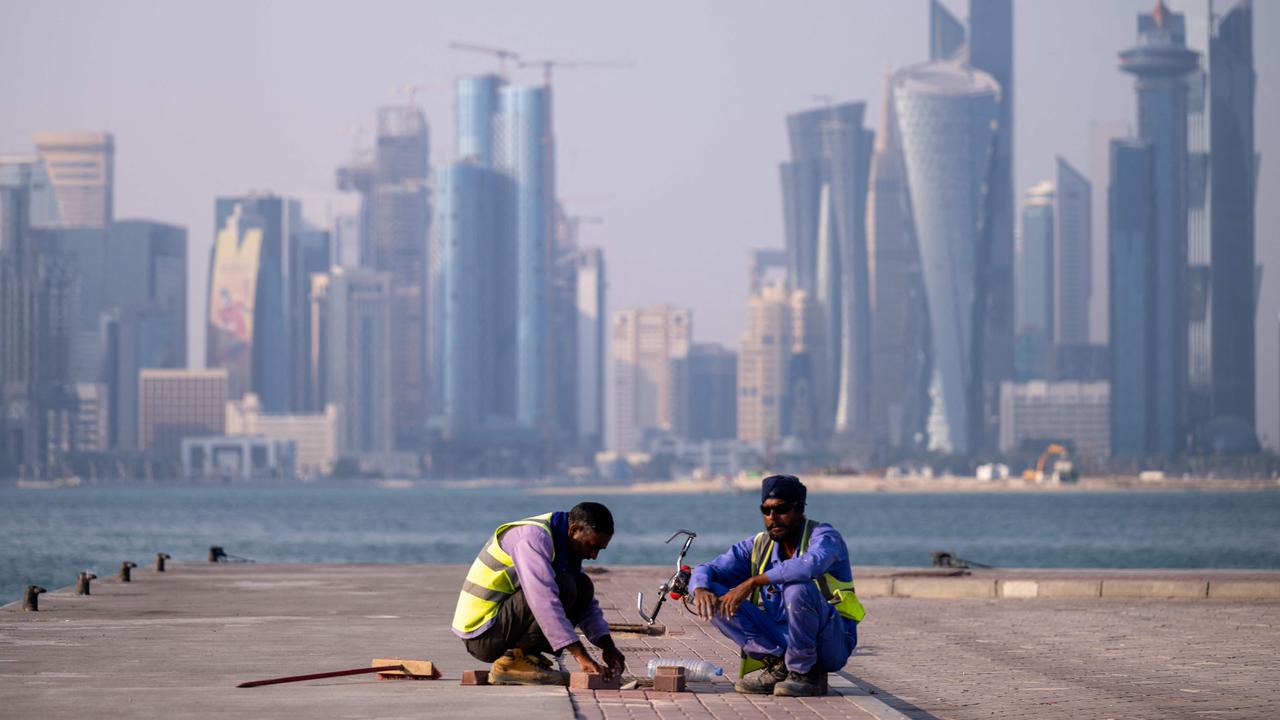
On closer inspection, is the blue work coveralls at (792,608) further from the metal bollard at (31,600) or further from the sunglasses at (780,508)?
the metal bollard at (31,600)

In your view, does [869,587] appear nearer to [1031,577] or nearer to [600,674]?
[1031,577]

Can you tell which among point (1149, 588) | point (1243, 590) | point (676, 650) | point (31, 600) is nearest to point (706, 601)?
point (676, 650)

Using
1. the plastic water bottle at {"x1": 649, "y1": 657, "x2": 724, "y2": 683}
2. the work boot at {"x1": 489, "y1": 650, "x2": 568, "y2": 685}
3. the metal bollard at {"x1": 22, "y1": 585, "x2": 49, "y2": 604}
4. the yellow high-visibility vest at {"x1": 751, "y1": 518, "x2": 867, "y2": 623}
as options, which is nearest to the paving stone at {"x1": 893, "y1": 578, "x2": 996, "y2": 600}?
the metal bollard at {"x1": 22, "y1": 585, "x2": 49, "y2": 604}

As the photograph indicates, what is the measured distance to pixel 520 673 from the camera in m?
12.2

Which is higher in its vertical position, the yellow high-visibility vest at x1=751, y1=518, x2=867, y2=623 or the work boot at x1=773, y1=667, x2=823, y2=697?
the yellow high-visibility vest at x1=751, y1=518, x2=867, y2=623

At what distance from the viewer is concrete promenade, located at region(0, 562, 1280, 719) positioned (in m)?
11.7

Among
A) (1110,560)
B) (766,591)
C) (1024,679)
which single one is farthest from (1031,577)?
(1110,560)

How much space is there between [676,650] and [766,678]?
10.9ft

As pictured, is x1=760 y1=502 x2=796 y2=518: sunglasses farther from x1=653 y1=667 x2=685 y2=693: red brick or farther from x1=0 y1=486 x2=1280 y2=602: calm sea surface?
x1=0 y1=486 x2=1280 y2=602: calm sea surface

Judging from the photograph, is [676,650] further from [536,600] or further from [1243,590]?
[1243,590]

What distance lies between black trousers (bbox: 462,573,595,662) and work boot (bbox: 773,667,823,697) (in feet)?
4.08

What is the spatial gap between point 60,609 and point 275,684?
25.0ft

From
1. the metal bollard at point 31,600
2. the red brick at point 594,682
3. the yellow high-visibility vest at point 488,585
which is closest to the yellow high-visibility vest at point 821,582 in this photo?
the red brick at point 594,682

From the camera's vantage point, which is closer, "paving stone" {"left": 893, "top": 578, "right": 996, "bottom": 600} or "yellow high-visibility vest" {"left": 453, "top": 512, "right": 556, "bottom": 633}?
"yellow high-visibility vest" {"left": 453, "top": 512, "right": 556, "bottom": 633}
